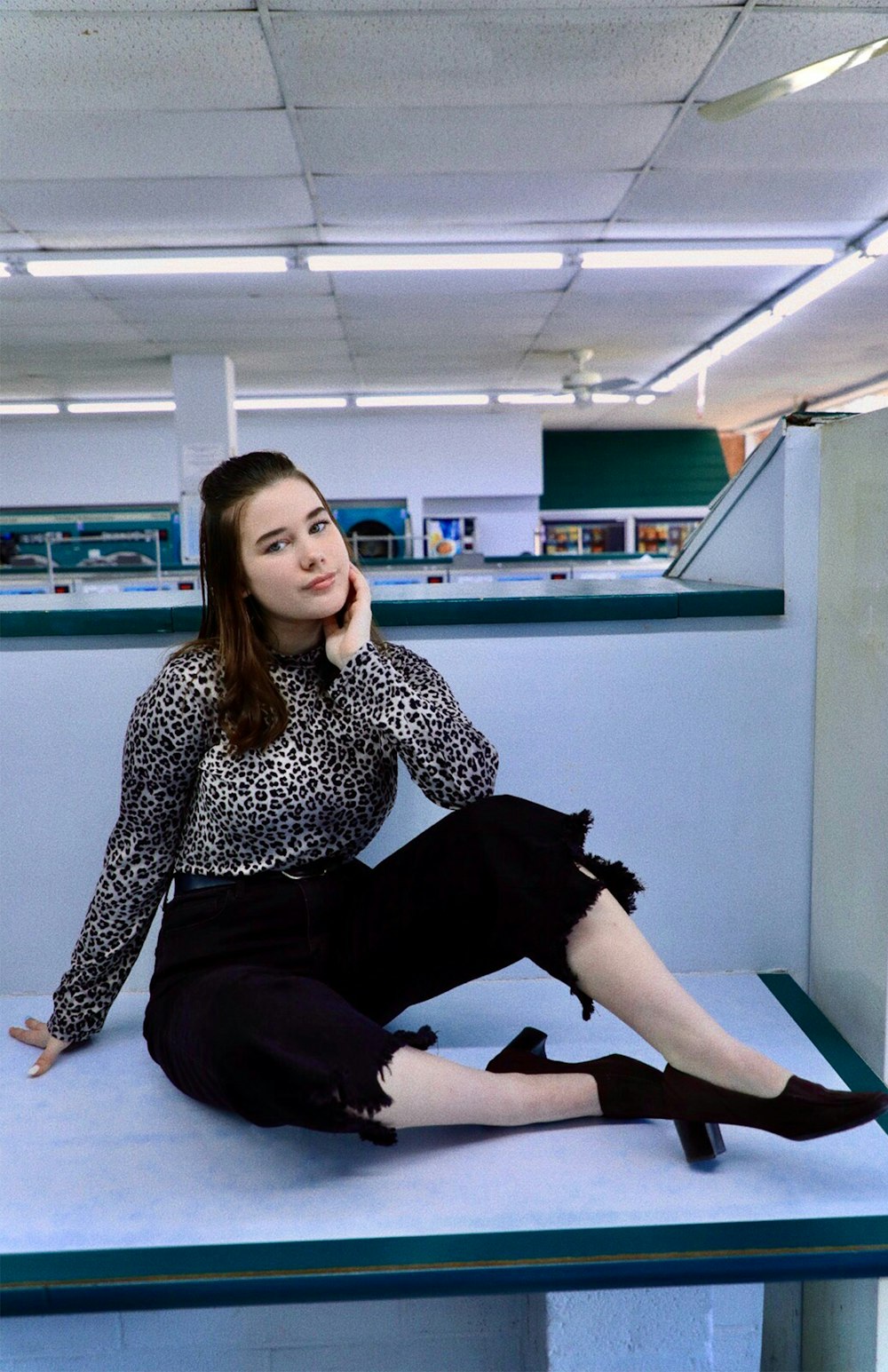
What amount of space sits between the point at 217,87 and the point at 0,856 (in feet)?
11.2

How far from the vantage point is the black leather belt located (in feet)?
5.13

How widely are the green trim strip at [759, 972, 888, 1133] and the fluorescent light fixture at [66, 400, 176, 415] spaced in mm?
10717

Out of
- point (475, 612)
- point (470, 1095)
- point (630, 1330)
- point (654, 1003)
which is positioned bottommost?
point (630, 1330)

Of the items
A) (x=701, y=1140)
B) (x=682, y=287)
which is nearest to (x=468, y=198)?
(x=682, y=287)

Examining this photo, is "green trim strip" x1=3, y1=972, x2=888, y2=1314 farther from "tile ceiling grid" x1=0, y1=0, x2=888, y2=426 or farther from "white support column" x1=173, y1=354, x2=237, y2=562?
"white support column" x1=173, y1=354, x2=237, y2=562

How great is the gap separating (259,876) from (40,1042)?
549mm

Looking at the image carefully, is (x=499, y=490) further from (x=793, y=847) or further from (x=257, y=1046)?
(x=257, y=1046)

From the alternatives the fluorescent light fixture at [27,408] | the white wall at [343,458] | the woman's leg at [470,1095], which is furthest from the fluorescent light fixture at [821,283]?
the fluorescent light fixture at [27,408]

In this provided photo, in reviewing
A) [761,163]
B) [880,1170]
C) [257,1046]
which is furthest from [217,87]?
[880,1170]

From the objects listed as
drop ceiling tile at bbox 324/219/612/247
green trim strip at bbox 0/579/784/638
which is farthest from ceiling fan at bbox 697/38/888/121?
drop ceiling tile at bbox 324/219/612/247

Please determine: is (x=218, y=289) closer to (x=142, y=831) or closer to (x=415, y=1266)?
(x=142, y=831)

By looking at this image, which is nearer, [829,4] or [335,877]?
[335,877]

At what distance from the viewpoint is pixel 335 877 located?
159 cm

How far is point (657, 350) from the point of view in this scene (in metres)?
9.91
